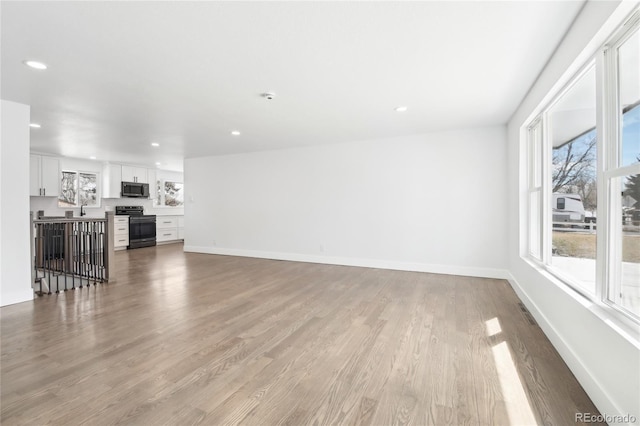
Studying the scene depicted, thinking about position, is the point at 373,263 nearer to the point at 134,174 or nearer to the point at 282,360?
the point at 282,360

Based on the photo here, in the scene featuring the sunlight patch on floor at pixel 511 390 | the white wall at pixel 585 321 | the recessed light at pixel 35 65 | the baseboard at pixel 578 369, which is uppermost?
the recessed light at pixel 35 65

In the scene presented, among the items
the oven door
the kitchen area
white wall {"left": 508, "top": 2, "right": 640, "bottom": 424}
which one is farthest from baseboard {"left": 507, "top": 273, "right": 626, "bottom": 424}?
the oven door

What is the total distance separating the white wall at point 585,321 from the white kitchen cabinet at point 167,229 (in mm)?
9026

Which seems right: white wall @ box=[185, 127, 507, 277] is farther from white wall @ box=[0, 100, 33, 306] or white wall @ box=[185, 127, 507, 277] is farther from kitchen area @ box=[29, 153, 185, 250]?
white wall @ box=[0, 100, 33, 306]

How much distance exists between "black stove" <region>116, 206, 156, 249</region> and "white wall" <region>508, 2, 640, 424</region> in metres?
8.76

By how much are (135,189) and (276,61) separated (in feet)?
24.5

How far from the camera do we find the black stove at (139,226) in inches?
303

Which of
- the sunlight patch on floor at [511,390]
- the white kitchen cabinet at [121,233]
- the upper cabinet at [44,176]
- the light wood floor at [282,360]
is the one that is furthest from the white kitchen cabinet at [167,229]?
the sunlight patch on floor at [511,390]

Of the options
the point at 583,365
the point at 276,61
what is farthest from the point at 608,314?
the point at 276,61

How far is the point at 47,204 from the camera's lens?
6590 mm

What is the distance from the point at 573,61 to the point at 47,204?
946cm

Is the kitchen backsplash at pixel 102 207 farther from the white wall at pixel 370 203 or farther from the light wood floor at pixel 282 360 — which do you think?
the light wood floor at pixel 282 360

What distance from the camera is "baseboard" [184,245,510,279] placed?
14.6ft

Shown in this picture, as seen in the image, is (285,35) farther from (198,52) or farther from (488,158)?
(488,158)
